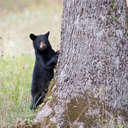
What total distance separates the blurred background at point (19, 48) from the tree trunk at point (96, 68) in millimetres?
748

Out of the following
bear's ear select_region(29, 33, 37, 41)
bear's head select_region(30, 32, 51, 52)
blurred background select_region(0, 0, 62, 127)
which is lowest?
blurred background select_region(0, 0, 62, 127)

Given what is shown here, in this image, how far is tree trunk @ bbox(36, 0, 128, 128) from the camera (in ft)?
15.1

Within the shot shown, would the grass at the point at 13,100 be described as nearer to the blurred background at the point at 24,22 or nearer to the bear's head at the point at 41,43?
the bear's head at the point at 41,43

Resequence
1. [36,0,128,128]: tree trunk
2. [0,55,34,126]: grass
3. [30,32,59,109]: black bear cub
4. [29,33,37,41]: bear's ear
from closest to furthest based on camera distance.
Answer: [36,0,128,128]: tree trunk, [0,55,34,126]: grass, [30,32,59,109]: black bear cub, [29,33,37,41]: bear's ear

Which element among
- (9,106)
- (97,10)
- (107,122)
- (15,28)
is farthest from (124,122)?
(15,28)

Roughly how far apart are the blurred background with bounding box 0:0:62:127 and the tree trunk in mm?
748

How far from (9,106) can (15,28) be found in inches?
427

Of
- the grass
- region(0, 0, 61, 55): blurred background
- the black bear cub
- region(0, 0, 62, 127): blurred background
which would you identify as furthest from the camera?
region(0, 0, 61, 55): blurred background

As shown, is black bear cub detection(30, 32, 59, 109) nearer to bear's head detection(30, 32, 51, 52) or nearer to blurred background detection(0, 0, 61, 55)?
bear's head detection(30, 32, 51, 52)

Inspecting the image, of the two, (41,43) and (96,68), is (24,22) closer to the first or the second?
(41,43)

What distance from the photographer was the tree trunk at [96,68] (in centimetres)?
459

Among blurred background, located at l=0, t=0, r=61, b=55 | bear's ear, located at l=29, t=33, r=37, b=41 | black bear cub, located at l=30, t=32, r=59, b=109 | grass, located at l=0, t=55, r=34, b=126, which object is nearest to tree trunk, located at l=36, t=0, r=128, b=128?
grass, located at l=0, t=55, r=34, b=126

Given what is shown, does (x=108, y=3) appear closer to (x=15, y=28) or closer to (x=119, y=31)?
(x=119, y=31)

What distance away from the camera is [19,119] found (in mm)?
4824
